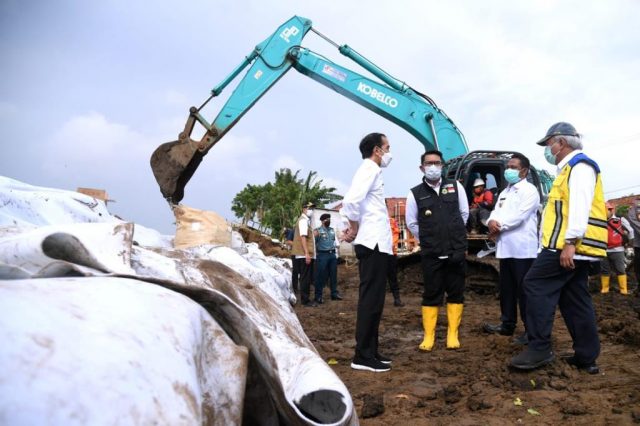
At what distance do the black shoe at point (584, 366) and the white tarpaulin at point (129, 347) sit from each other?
8.18 feet

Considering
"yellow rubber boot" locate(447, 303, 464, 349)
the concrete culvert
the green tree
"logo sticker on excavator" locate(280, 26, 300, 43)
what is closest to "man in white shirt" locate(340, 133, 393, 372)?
"yellow rubber boot" locate(447, 303, 464, 349)

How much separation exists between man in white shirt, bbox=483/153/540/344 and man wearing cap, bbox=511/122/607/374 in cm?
104

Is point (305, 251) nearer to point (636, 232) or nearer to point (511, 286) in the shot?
point (511, 286)

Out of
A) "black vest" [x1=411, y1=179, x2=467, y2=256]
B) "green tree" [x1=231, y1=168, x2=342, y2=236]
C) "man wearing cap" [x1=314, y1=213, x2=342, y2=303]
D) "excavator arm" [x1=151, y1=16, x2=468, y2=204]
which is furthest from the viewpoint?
"green tree" [x1=231, y1=168, x2=342, y2=236]

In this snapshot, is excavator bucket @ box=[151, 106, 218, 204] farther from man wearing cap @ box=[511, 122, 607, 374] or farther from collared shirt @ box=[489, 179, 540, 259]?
man wearing cap @ box=[511, 122, 607, 374]

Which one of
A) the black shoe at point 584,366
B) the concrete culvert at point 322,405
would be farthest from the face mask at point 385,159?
the concrete culvert at point 322,405

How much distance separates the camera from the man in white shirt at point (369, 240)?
3.49 m

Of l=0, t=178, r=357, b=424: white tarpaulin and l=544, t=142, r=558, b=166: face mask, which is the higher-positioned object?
l=544, t=142, r=558, b=166: face mask

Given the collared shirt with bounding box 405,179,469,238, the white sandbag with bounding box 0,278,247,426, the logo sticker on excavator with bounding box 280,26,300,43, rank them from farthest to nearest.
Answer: the logo sticker on excavator with bounding box 280,26,300,43
the collared shirt with bounding box 405,179,469,238
the white sandbag with bounding box 0,278,247,426

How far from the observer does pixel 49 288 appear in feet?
3.20

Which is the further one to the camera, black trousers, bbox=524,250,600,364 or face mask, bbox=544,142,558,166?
face mask, bbox=544,142,558,166

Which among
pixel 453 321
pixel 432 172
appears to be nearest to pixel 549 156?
pixel 432 172

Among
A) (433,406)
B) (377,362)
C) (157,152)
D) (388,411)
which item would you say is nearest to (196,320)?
(388,411)

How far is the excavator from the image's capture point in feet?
25.7
